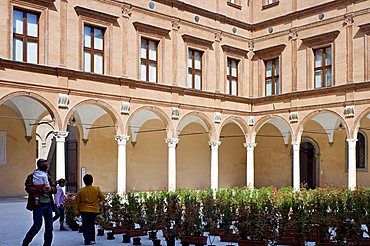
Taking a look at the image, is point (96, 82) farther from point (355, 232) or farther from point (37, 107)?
point (355, 232)

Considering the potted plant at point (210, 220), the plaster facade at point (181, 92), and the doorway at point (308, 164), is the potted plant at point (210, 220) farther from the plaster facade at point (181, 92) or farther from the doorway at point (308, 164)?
the doorway at point (308, 164)

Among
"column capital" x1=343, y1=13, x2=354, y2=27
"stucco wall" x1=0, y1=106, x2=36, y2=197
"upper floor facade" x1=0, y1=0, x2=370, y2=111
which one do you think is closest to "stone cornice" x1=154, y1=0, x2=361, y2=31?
"upper floor facade" x1=0, y1=0, x2=370, y2=111

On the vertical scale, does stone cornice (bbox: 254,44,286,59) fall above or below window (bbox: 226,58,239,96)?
above

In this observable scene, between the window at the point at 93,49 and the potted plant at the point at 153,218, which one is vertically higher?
the window at the point at 93,49

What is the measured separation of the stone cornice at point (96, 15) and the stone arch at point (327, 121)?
9.39 m

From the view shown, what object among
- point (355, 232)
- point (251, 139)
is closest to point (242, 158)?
point (251, 139)

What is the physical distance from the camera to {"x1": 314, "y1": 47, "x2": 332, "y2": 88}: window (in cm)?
1991

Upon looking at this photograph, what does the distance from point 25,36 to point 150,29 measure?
17.2 feet

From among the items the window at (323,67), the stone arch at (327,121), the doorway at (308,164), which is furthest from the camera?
the doorway at (308,164)

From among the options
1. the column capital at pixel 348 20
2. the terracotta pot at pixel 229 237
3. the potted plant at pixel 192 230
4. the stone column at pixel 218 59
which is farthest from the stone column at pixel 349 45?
the potted plant at pixel 192 230

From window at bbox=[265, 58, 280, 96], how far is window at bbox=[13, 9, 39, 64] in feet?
37.0

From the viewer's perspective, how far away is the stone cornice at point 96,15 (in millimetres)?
16656

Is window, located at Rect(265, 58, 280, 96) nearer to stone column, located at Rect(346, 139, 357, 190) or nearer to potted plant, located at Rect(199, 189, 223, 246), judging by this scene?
stone column, located at Rect(346, 139, 357, 190)

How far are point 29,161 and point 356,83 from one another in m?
14.0
